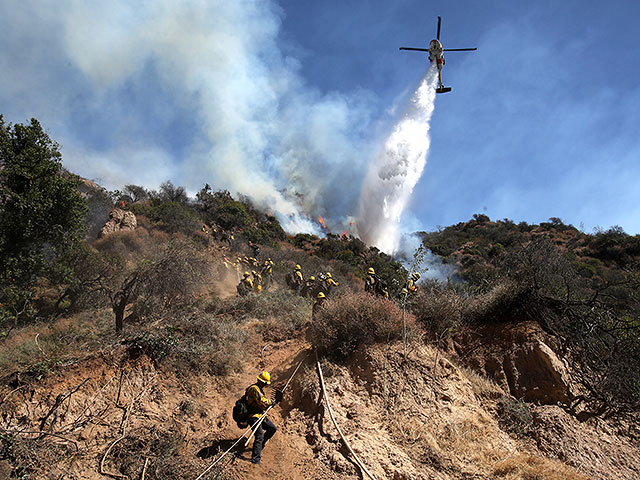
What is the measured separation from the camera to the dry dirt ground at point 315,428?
4.58m

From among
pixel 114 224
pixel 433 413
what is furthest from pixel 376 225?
pixel 433 413

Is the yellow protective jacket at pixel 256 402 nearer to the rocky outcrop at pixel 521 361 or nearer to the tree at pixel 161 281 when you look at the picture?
the rocky outcrop at pixel 521 361

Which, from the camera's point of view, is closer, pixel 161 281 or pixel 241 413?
pixel 241 413

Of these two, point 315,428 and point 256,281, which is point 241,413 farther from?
point 256,281

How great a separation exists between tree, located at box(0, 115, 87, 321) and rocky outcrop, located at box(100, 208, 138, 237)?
543 inches

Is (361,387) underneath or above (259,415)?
above

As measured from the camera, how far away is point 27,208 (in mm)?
11344

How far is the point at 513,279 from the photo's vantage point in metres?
8.14

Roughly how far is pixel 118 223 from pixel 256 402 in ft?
85.6

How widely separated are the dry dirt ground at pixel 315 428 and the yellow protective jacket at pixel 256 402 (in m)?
0.70

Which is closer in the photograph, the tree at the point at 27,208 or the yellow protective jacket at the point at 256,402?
the yellow protective jacket at the point at 256,402

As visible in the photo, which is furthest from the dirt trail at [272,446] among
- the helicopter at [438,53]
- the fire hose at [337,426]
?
the helicopter at [438,53]

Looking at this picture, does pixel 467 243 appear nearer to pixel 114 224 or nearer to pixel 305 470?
pixel 114 224

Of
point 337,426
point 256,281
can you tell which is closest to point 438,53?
point 256,281
